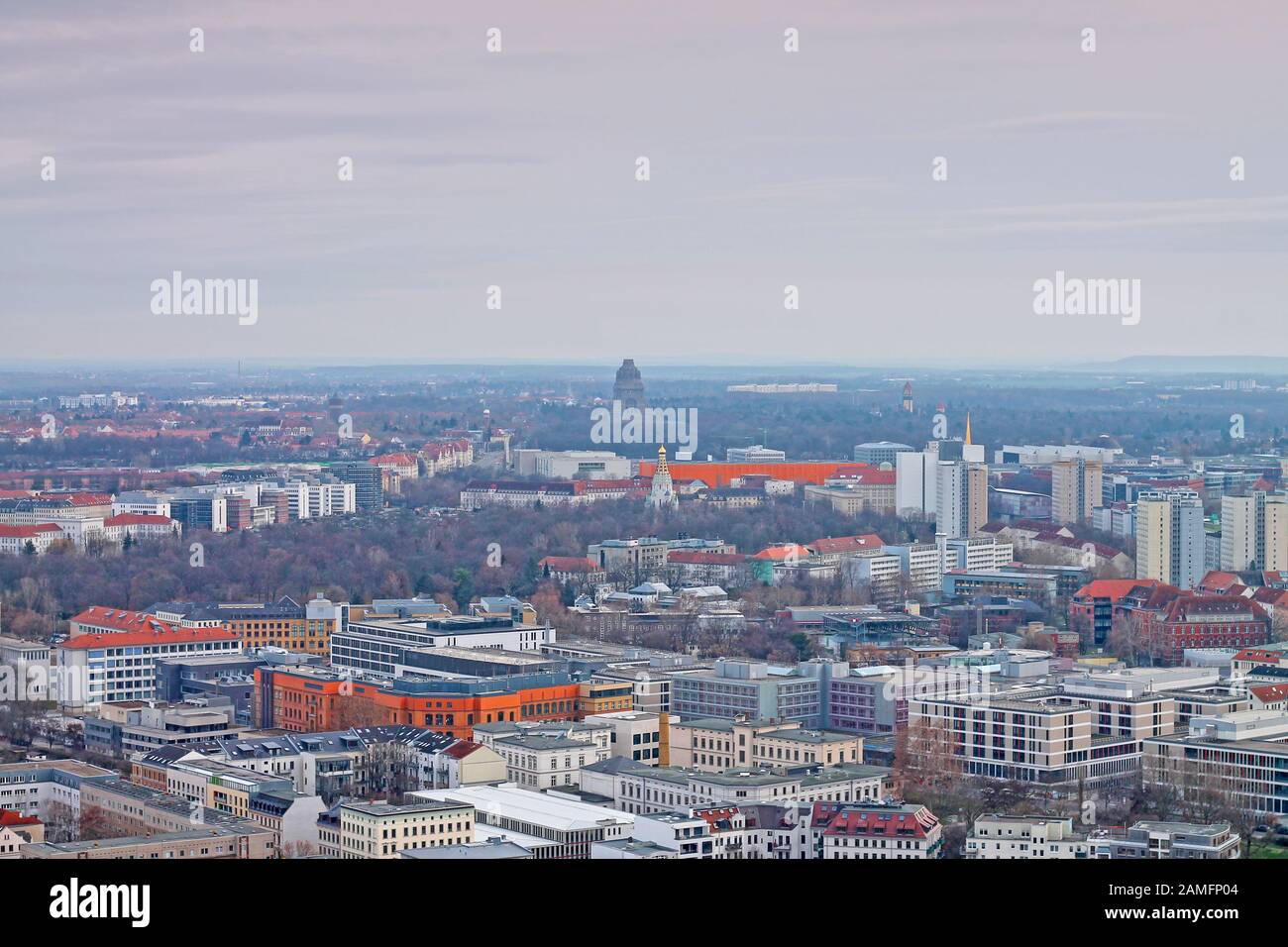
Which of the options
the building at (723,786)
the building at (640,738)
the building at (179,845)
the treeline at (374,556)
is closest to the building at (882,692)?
the building at (640,738)

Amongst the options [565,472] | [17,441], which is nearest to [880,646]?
[565,472]

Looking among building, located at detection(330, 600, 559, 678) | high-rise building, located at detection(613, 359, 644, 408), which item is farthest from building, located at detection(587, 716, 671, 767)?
high-rise building, located at detection(613, 359, 644, 408)

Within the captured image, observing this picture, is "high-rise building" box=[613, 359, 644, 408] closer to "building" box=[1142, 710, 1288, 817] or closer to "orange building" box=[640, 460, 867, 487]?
"orange building" box=[640, 460, 867, 487]

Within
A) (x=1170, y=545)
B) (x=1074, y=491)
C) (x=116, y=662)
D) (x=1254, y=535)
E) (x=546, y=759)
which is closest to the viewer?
(x=546, y=759)

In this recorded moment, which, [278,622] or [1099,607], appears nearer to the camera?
[278,622]

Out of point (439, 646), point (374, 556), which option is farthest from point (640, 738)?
point (374, 556)

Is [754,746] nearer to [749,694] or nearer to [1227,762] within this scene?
[749,694]
